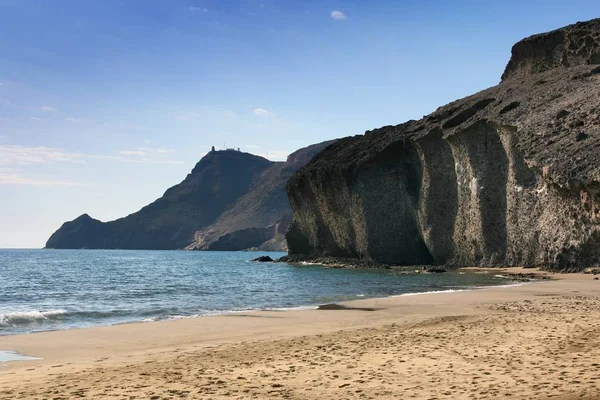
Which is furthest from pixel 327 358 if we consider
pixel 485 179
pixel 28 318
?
pixel 485 179

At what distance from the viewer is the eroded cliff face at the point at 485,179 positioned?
158ft

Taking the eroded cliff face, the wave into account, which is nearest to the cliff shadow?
the eroded cliff face

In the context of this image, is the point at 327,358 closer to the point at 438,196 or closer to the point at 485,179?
the point at 485,179

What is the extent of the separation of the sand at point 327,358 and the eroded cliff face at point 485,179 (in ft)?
96.8

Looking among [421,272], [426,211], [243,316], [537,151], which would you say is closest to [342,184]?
[426,211]

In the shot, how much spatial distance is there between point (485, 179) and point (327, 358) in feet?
179

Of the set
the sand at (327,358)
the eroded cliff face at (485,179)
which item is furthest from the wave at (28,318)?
the eroded cliff face at (485,179)

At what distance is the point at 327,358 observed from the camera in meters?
12.4

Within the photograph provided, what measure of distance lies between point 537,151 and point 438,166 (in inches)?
868

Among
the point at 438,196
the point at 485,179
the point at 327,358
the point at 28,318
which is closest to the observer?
the point at 327,358

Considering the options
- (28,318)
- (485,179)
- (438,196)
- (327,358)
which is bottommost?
(28,318)

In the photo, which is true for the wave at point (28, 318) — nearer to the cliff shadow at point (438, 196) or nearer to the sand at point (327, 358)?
the sand at point (327, 358)

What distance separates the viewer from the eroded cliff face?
1896 inches

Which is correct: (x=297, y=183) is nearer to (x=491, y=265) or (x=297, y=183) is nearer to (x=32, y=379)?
(x=491, y=265)
